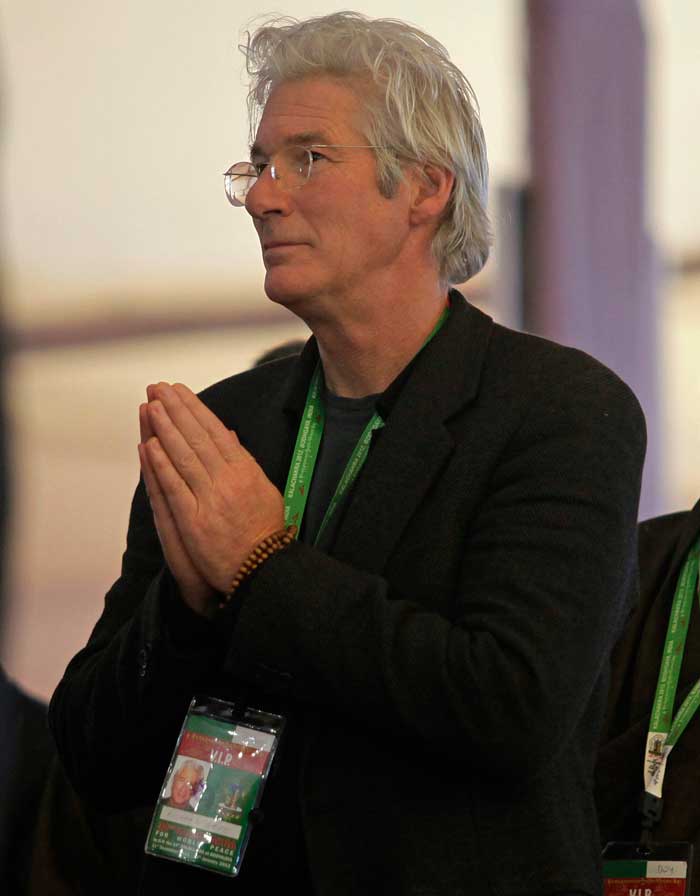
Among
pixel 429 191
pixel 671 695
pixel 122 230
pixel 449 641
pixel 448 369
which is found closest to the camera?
pixel 449 641

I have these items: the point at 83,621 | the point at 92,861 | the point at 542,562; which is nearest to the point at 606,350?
the point at 83,621

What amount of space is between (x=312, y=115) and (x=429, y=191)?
0.70 feet

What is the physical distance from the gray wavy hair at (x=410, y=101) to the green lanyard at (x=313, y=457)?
0.51 ft

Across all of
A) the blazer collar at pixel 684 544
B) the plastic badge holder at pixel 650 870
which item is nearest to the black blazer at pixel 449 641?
the plastic badge holder at pixel 650 870

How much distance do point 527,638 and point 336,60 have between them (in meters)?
0.92

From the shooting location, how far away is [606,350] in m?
4.15

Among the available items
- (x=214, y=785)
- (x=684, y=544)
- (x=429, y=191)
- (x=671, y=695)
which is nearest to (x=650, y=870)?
(x=671, y=695)

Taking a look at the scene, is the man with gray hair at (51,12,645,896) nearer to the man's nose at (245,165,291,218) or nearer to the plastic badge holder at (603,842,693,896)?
the man's nose at (245,165,291,218)

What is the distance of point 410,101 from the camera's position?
77.3 inches

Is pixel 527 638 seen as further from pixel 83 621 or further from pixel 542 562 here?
pixel 83 621

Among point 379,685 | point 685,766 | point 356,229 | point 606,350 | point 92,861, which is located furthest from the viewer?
point 606,350

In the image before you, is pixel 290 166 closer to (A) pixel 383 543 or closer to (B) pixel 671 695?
(A) pixel 383 543

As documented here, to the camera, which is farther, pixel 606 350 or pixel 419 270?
pixel 606 350

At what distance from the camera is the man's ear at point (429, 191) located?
201 cm
